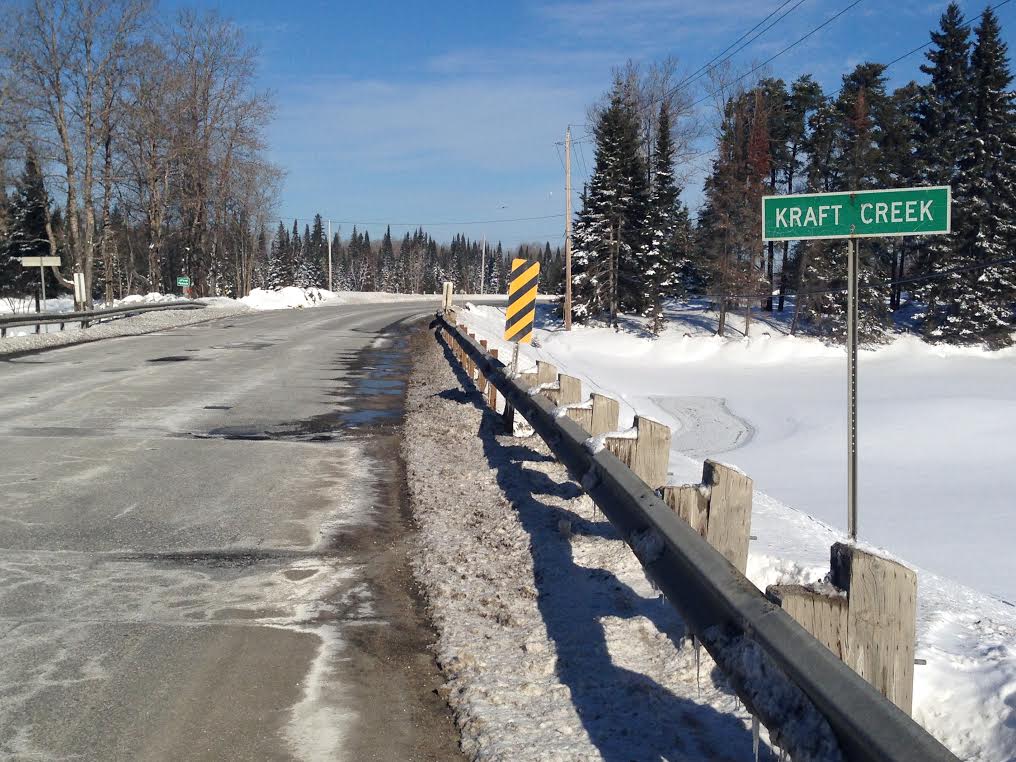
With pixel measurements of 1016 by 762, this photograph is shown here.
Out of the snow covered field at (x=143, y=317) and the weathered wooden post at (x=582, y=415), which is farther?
the snow covered field at (x=143, y=317)

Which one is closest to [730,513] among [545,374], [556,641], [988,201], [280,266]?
[556,641]

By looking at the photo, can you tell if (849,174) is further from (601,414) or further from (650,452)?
(650,452)

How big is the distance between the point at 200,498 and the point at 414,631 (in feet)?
10.9

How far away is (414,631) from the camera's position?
4.64m

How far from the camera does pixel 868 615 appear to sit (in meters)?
2.86

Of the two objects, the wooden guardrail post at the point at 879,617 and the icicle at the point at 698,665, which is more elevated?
the wooden guardrail post at the point at 879,617

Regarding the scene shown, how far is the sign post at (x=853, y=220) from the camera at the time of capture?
5.07 metres

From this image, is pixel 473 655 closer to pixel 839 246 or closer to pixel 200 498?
pixel 200 498

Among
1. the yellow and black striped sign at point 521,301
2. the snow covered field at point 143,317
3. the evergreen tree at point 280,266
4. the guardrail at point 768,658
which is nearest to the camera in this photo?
the guardrail at point 768,658

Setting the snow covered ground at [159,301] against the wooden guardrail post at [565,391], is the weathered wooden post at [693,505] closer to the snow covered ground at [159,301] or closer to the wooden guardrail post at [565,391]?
the wooden guardrail post at [565,391]

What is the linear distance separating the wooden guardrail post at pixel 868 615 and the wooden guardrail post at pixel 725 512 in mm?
1121

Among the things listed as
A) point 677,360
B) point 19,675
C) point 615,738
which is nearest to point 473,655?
point 615,738

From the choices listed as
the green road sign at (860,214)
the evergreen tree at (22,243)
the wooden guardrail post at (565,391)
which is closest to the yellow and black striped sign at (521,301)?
the wooden guardrail post at (565,391)

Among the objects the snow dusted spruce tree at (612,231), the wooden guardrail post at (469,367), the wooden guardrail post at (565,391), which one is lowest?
the wooden guardrail post at (469,367)
